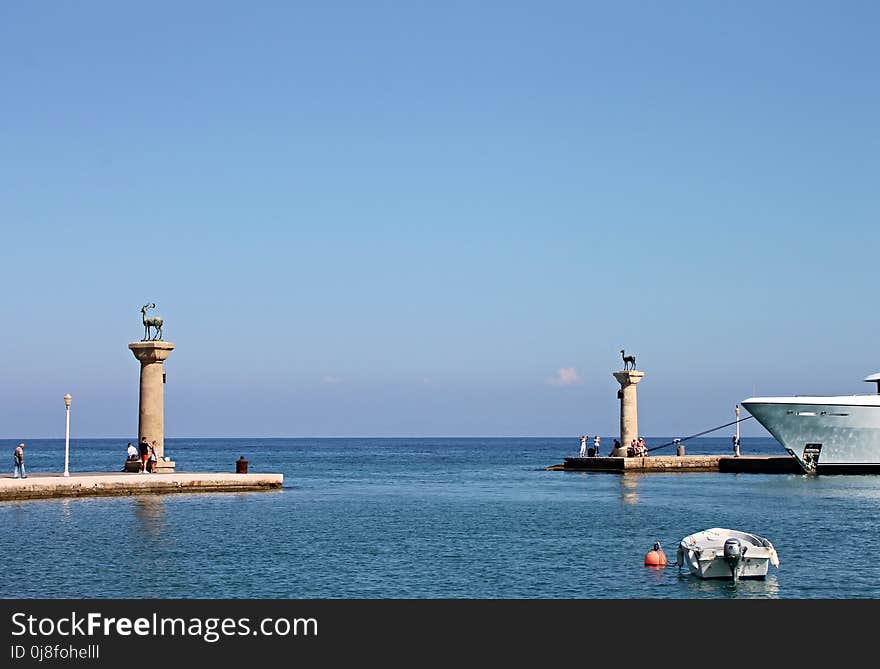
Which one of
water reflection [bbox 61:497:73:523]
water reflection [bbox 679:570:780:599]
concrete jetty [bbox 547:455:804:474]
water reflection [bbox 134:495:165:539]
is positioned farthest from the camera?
concrete jetty [bbox 547:455:804:474]

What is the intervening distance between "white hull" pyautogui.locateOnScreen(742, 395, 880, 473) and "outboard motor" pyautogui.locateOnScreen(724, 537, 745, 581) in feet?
146

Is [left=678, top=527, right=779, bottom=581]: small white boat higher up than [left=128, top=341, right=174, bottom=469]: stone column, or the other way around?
[left=128, top=341, right=174, bottom=469]: stone column

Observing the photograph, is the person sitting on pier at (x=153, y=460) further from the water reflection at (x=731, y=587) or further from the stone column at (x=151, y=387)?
the water reflection at (x=731, y=587)

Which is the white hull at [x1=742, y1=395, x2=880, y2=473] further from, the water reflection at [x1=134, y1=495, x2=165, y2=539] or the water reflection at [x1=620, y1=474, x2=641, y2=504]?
the water reflection at [x1=134, y1=495, x2=165, y2=539]

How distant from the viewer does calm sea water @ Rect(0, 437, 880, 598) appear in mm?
26719

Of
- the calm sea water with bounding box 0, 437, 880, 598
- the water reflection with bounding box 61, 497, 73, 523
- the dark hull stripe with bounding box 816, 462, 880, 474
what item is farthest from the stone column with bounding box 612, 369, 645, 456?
the water reflection with bounding box 61, 497, 73, 523

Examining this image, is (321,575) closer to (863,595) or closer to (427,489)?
(863,595)

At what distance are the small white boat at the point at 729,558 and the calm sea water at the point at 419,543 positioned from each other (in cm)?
37

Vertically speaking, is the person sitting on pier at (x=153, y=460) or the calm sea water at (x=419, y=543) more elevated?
the person sitting on pier at (x=153, y=460)

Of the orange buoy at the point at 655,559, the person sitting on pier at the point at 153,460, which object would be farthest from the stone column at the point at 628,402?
the orange buoy at the point at 655,559

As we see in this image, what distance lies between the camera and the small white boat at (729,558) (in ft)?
92.1
